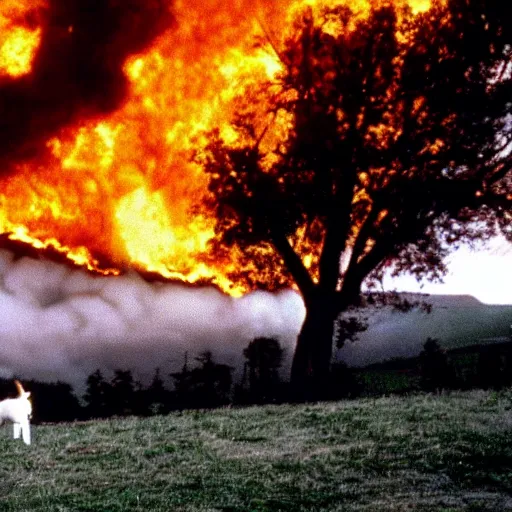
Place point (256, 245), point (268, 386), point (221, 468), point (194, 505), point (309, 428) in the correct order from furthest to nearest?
point (268, 386) → point (256, 245) → point (309, 428) → point (221, 468) → point (194, 505)

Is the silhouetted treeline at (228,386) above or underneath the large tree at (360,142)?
underneath

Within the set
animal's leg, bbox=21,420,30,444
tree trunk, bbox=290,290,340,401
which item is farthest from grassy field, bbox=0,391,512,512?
tree trunk, bbox=290,290,340,401

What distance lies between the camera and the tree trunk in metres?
31.0

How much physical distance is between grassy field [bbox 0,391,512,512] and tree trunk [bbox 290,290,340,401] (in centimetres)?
776

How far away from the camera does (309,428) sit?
797 inches

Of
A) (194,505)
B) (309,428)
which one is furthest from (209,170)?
(194,505)

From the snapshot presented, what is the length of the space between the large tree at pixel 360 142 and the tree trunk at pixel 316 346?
4 centimetres

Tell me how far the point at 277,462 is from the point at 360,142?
16972 millimetres

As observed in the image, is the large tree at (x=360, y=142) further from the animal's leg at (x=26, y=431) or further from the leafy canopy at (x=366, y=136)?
the animal's leg at (x=26, y=431)

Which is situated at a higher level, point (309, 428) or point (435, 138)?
point (435, 138)

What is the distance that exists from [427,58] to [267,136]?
6.62 m

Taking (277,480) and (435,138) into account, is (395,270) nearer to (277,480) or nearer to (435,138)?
(435,138)

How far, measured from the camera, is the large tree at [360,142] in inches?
1188

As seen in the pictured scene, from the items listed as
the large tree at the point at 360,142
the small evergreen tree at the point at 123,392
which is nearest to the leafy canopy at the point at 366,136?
the large tree at the point at 360,142
